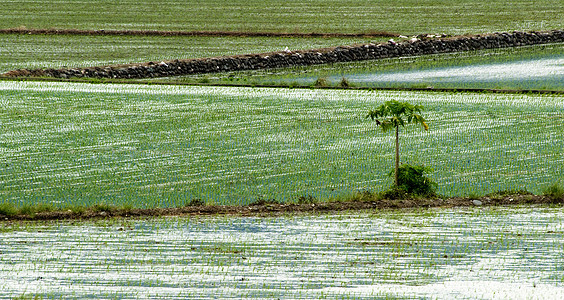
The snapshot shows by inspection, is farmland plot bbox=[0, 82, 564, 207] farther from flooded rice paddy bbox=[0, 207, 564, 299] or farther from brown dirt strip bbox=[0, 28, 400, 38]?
brown dirt strip bbox=[0, 28, 400, 38]

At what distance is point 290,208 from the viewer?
55.7ft

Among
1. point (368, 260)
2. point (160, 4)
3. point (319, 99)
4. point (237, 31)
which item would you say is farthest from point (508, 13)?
point (368, 260)

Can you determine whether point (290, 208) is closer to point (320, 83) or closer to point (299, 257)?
point (299, 257)

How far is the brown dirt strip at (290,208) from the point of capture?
54.4 feet

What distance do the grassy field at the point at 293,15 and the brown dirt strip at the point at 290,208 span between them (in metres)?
38.6

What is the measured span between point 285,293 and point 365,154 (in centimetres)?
1060

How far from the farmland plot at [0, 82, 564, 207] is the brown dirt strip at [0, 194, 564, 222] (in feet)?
2.44

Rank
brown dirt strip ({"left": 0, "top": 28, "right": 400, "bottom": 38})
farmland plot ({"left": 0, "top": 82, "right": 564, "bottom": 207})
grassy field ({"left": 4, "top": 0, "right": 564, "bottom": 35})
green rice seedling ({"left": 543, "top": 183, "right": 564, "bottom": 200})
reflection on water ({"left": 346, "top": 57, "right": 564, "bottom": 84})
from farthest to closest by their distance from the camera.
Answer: grassy field ({"left": 4, "top": 0, "right": 564, "bottom": 35})
brown dirt strip ({"left": 0, "top": 28, "right": 400, "bottom": 38})
reflection on water ({"left": 346, "top": 57, "right": 564, "bottom": 84})
farmland plot ({"left": 0, "top": 82, "right": 564, "bottom": 207})
green rice seedling ({"left": 543, "top": 183, "right": 564, "bottom": 200})

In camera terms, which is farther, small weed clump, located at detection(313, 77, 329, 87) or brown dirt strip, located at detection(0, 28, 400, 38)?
brown dirt strip, located at detection(0, 28, 400, 38)

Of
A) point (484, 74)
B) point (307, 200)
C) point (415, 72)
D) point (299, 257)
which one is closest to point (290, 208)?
point (307, 200)

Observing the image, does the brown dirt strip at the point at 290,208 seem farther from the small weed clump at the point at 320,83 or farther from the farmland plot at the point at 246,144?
the small weed clump at the point at 320,83

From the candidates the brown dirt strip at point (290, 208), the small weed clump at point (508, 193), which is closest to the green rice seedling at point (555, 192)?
the brown dirt strip at point (290, 208)

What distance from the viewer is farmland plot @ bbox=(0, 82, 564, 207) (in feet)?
61.9

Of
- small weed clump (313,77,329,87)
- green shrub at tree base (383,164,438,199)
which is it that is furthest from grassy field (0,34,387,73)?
green shrub at tree base (383,164,438,199)
